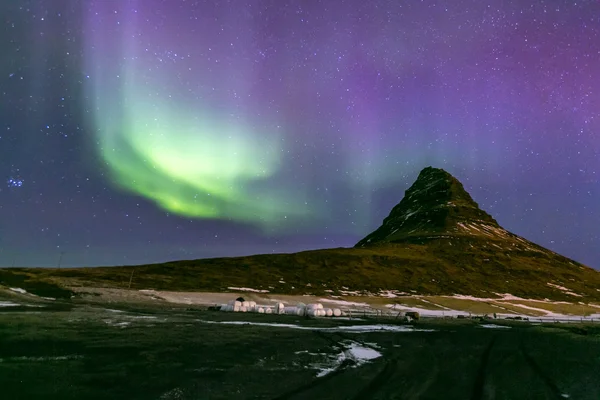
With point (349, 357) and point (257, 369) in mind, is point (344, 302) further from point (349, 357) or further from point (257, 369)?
point (257, 369)

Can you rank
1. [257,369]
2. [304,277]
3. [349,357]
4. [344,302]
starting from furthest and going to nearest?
[304,277] < [344,302] < [349,357] < [257,369]

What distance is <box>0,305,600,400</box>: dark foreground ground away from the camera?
52.3 feet

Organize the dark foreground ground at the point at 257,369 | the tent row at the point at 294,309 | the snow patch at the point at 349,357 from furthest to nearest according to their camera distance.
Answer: the tent row at the point at 294,309 → the snow patch at the point at 349,357 → the dark foreground ground at the point at 257,369

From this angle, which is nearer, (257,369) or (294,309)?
(257,369)

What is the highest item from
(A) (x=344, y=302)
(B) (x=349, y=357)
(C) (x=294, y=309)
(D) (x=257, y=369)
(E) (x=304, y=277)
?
(E) (x=304, y=277)

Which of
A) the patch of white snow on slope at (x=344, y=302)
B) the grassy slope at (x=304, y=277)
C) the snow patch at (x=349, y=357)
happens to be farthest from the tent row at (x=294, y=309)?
the grassy slope at (x=304, y=277)

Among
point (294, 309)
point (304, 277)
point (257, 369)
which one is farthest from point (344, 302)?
point (257, 369)

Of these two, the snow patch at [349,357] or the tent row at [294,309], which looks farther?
the tent row at [294,309]

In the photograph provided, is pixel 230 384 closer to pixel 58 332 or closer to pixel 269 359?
pixel 269 359

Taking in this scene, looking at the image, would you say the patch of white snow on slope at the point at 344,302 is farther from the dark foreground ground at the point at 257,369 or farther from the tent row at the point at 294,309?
the dark foreground ground at the point at 257,369

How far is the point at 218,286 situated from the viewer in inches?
5261

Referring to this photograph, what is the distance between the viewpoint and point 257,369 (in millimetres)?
21031

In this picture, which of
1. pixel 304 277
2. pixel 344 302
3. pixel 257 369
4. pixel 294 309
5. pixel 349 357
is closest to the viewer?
pixel 257 369

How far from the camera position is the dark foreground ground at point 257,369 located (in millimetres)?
15938
